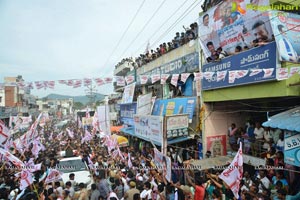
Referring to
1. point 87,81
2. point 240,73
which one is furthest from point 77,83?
point 240,73

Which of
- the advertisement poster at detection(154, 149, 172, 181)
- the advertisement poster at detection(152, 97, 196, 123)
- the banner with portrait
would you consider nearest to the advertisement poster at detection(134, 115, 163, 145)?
the advertisement poster at detection(152, 97, 196, 123)

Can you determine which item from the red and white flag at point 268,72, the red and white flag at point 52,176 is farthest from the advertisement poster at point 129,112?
the red and white flag at point 268,72

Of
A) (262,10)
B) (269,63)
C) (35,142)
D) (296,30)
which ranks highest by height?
(262,10)

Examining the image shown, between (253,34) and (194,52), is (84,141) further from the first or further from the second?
(253,34)

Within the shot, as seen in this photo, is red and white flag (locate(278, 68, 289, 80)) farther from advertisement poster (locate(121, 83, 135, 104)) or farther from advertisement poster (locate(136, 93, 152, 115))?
advertisement poster (locate(121, 83, 135, 104))

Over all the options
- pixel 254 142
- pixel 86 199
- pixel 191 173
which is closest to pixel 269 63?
pixel 254 142

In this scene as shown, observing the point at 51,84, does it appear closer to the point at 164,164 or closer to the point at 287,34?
the point at 164,164

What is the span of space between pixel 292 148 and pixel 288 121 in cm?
81

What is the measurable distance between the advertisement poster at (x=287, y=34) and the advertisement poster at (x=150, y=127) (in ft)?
19.3

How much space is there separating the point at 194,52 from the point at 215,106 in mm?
3206

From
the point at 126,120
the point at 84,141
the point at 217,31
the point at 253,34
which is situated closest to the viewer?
the point at 253,34

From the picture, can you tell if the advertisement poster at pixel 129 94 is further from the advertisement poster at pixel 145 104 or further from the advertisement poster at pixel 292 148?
the advertisement poster at pixel 292 148

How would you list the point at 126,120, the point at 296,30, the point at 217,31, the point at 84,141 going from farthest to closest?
the point at 126,120 < the point at 84,141 < the point at 217,31 < the point at 296,30

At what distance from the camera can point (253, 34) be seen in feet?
31.5
